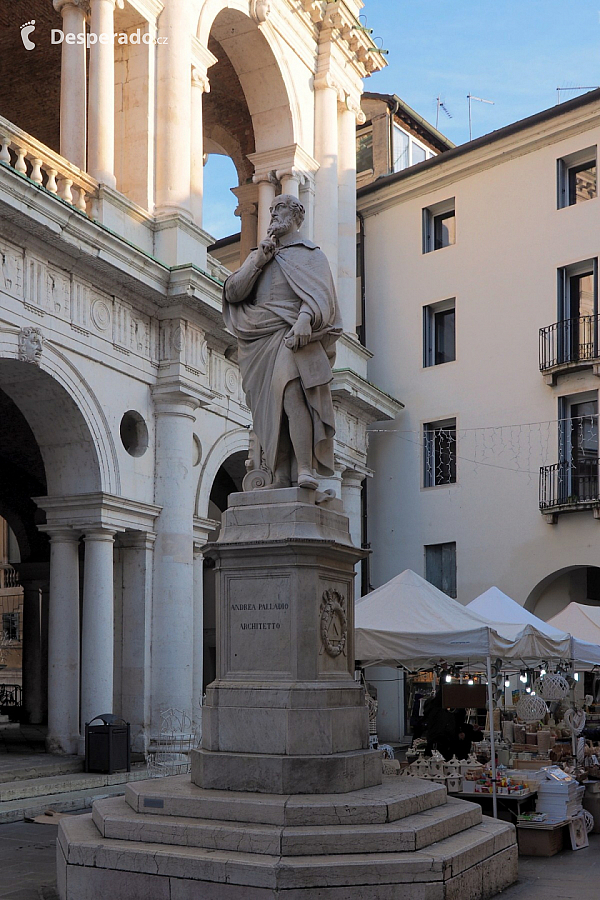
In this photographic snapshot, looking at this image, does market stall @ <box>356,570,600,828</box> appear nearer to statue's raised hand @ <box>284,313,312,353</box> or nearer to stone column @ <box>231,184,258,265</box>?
statue's raised hand @ <box>284,313,312,353</box>

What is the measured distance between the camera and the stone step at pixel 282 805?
25.0 ft

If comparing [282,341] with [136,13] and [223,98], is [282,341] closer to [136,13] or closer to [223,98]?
[136,13]

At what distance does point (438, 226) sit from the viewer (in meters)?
27.5

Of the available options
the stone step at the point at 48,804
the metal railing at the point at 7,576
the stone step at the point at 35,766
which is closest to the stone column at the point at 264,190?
the stone step at the point at 35,766

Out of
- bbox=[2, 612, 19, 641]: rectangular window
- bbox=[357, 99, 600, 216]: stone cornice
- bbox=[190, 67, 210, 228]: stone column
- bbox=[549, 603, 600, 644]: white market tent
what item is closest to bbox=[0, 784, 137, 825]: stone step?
bbox=[549, 603, 600, 644]: white market tent

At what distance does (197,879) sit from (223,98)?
2157cm

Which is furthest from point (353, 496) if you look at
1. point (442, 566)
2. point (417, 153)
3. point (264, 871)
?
point (264, 871)

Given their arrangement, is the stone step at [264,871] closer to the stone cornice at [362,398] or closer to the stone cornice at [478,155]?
the stone cornice at [362,398]

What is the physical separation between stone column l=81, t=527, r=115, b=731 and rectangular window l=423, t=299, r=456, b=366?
12.1m

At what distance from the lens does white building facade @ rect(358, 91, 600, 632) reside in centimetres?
2419

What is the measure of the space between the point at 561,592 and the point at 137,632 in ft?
35.5

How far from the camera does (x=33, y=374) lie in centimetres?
1609

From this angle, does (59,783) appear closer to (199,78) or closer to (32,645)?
(32,645)

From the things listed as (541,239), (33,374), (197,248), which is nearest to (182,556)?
(33,374)
